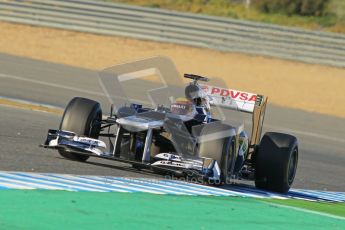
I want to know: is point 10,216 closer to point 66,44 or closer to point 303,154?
point 303,154

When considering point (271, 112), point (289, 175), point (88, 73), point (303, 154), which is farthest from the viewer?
point (88, 73)

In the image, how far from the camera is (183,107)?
10.9 m

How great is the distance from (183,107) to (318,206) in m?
2.00

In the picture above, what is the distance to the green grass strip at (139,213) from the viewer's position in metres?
6.75

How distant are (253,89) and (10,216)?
68.2ft

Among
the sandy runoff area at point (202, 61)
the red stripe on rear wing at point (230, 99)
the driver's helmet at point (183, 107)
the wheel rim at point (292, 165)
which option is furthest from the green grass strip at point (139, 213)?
the sandy runoff area at point (202, 61)

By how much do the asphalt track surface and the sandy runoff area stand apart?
210 cm

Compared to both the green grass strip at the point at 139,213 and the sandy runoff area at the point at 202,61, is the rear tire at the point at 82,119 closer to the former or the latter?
the green grass strip at the point at 139,213

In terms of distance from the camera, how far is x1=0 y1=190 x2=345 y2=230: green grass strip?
6.75 m

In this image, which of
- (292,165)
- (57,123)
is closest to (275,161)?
(292,165)

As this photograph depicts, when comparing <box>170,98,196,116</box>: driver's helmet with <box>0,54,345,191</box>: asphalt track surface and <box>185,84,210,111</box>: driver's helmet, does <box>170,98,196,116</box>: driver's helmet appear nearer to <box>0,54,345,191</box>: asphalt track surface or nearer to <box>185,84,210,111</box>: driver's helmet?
<box>185,84,210,111</box>: driver's helmet

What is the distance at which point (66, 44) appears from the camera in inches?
1202

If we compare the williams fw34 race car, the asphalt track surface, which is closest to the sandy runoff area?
the asphalt track surface

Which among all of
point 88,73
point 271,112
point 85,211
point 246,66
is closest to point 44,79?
point 88,73
